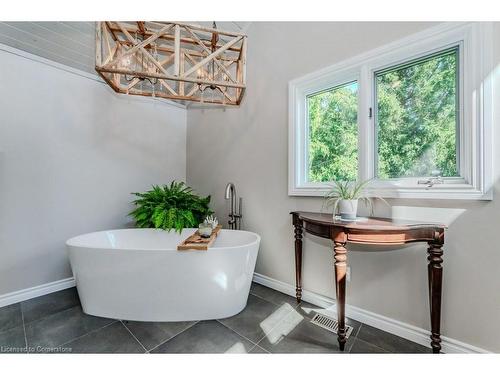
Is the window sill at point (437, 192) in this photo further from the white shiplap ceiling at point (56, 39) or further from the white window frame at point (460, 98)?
the white shiplap ceiling at point (56, 39)

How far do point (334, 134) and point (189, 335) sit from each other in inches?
77.1

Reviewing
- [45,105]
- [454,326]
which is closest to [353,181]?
[454,326]

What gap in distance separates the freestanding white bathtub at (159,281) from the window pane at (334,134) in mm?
1007

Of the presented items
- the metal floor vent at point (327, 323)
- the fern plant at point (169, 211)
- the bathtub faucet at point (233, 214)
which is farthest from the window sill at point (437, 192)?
the fern plant at point (169, 211)

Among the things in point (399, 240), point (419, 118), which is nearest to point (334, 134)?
point (419, 118)

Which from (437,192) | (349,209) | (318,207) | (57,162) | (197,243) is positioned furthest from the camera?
(57,162)

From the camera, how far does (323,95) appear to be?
2.06 m

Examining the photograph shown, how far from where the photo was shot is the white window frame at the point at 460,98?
1267 mm

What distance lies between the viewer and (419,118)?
1.56 m

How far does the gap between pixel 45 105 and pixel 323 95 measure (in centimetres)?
275

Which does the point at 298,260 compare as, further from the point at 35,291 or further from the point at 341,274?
the point at 35,291

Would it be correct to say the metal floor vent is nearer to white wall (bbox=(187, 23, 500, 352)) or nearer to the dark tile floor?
the dark tile floor

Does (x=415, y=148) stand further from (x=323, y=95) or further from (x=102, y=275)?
(x=102, y=275)

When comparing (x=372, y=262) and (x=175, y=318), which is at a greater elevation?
(x=372, y=262)
